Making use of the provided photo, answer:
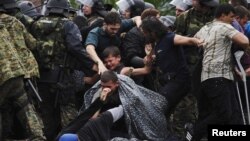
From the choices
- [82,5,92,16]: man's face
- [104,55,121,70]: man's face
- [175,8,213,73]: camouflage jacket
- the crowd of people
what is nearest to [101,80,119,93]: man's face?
the crowd of people

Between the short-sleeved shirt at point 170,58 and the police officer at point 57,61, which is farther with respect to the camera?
the police officer at point 57,61

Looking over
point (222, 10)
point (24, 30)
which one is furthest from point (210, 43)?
point (24, 30)

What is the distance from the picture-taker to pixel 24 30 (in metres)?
11.2

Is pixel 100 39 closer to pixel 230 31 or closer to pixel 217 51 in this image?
pixel 217 51

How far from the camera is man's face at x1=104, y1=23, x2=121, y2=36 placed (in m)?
11.6

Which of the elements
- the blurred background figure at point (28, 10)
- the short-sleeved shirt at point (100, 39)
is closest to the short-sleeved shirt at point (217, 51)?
the short-sleeved shirt at point (100, 39)

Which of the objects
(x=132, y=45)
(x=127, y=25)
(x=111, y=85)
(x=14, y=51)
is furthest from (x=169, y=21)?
(x=14, y=51)

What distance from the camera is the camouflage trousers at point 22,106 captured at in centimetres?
1085

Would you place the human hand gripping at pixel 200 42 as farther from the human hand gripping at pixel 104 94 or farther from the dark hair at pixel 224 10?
the human hand gripping at pixel 104 94

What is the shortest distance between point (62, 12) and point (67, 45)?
453mm

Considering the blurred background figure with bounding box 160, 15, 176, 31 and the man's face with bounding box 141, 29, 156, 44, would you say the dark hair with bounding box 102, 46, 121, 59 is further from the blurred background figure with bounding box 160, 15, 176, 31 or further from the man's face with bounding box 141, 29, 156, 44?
the blurred background figure with bounding box 160, 15, 176, 31

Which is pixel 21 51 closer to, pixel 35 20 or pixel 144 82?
pixel 35 20

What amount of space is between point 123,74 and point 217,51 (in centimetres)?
124

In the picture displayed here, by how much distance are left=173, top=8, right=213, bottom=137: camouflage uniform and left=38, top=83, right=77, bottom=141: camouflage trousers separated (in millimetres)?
1381
